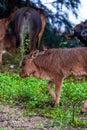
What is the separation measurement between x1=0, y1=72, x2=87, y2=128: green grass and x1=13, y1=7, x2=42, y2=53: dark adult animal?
531 cm

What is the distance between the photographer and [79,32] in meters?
11.7

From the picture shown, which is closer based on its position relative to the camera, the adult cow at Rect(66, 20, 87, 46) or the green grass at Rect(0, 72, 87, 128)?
the green grass at Rect(0, 72, 87, 128)

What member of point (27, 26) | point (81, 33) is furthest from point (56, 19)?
point (81, 33)

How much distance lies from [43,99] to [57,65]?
25.8 inches

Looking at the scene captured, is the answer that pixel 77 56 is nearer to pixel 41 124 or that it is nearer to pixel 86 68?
pixel 86 68

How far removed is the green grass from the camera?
8.30 m

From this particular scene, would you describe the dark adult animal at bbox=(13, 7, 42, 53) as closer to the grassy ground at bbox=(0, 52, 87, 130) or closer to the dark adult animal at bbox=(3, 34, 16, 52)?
the dark adult animal at bbox=(3, 34, 16, 52)

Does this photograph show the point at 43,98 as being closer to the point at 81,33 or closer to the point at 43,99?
the point at 43,99

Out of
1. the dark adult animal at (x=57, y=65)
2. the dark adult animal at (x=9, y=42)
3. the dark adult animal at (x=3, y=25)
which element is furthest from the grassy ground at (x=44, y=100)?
the dark adult animal at (x=9, y=42)

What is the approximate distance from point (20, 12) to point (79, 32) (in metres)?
5.81

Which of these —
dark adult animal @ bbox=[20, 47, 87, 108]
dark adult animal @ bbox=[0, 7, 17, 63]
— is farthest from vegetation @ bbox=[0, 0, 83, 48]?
dark adult animal @ bbox=[20, 47, 87, 108]

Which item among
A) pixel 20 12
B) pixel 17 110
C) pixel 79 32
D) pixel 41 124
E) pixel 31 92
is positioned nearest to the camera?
pixel 41 124

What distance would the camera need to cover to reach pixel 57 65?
9.47 m

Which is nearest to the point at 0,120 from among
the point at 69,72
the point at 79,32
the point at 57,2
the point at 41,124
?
the point at 41,124
